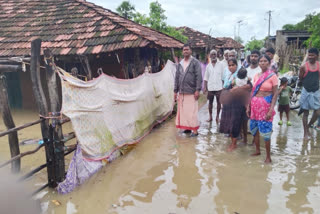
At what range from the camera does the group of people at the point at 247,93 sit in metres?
4.20

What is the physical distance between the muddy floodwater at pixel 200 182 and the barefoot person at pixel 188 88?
0.61m

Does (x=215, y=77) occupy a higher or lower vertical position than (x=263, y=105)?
higher

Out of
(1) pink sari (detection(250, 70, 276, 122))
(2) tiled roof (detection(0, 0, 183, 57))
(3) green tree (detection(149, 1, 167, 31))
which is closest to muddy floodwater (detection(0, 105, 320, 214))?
(1) pink sari (detection(250, 70, 276, 122))

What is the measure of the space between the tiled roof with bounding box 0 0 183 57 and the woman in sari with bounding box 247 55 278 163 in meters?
3.48

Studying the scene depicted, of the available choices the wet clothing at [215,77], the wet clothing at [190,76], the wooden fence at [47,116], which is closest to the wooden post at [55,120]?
the wooden fence at [47,116]

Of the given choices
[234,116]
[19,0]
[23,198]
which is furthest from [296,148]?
[19,0]

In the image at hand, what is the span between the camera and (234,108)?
484 cm

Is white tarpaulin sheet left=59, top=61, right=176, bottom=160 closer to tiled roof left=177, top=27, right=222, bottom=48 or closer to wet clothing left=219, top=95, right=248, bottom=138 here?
wet clothing left=219, top=95, right=248, bottom=138

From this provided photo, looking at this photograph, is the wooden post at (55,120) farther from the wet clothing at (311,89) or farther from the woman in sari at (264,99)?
the wet clothing at (311,89)

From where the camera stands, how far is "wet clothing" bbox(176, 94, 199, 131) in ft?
19.2

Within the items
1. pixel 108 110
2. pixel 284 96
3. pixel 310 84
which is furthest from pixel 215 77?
pixel 108 110

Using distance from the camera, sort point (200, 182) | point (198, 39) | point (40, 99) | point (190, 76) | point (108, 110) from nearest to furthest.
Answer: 1. point (40, 99)
2. point (200, 182)
3. point (108, 110)
4. point (190, 76)
5. point (198, 39)

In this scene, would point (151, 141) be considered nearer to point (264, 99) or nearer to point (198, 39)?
point (264, 99)

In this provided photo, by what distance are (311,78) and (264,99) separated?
5.76 feet
